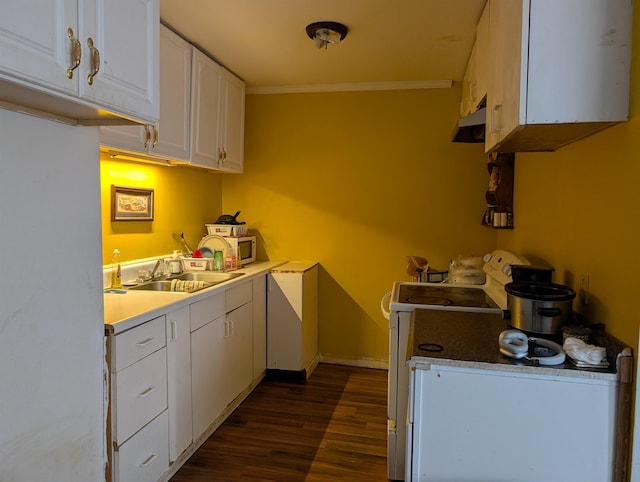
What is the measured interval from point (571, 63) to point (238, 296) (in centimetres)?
220

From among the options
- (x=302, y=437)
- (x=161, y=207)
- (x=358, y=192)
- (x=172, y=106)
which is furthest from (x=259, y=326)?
(x=172, y=106)

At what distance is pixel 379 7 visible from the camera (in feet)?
7.63

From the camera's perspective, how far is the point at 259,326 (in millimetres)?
3318

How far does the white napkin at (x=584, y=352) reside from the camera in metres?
1.32

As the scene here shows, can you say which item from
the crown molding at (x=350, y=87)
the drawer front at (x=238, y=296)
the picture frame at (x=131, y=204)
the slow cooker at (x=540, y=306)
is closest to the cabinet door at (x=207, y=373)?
the drawer front at (x=238, y=296)

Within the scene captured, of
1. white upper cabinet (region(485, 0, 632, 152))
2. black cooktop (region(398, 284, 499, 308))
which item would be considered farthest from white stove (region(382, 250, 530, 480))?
white upper cabinet (region(485, 0, 632, 152))

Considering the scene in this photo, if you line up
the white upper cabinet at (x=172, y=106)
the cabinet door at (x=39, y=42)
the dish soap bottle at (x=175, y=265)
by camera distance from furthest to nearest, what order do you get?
the dish soap bottle at (x=175, y=265) → the white upper cabinet at (x=172, y=106) → the cabinet door at (x=39, y=42)

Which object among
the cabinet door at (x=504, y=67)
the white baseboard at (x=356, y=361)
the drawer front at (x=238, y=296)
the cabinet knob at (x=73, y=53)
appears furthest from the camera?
the white baseboard at (x=356, y=361)

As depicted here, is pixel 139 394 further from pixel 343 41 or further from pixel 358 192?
pixel 358 192

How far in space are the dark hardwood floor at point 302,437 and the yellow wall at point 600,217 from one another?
1.38m

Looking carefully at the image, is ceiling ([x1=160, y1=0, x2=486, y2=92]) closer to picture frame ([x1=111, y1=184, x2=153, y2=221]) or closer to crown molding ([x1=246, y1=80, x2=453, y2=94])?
crown molding ([x1=246, y1=80, x2=453, y2=94])

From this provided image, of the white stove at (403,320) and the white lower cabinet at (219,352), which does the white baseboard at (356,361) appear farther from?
the white stove at (403,320)

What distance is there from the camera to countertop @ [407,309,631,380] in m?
1.32

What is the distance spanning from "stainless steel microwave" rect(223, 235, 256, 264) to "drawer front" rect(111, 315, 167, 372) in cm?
139
